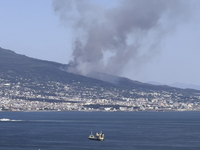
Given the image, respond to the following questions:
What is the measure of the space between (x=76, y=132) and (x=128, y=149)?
40.4 metres

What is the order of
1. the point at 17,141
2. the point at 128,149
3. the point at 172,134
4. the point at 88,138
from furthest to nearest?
the point at 172,134 < the point at 88,138 < the point at 17,141 < the point at 128,149

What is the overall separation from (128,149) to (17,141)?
94.3 feet

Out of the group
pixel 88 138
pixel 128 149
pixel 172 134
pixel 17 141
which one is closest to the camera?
pixel 128 149

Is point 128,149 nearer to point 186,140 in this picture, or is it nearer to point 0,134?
point 186,140

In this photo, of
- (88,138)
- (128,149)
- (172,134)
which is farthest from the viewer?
(172,134)

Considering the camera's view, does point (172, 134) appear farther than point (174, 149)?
Yes

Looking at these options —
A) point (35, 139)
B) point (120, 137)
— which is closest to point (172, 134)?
point (120, 137)

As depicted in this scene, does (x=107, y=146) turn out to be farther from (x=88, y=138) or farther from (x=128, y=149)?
(x=88, y=138)

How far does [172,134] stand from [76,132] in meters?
27.0

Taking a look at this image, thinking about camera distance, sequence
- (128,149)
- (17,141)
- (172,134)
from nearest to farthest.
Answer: (128,149) < (17,141) < (172,134)

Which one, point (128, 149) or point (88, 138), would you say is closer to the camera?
point (128, 149)

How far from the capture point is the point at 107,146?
115312mm

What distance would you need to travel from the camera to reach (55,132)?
146750 mm

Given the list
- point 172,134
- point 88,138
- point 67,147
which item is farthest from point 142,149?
point 172,134
